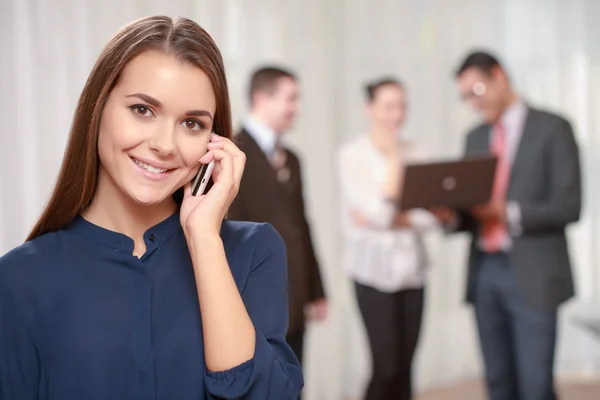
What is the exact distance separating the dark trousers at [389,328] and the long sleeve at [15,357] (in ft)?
8.34

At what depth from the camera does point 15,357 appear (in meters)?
0.99

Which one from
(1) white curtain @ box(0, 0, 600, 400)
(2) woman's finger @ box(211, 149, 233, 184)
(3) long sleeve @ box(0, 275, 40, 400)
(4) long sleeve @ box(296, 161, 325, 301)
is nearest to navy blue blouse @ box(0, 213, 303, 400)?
(3) long sleeve @ box(0, 275, 40, 400)

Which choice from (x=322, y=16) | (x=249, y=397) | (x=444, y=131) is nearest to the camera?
(x=249, y=397)

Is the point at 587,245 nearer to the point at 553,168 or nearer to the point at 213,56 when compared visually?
the point at 553,168

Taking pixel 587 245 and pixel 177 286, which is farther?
pixel 587 245

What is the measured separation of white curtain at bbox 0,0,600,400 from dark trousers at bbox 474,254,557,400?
3.56 ft

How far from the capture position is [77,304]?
1021 millimetres

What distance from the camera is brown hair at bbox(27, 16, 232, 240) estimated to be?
102 cm

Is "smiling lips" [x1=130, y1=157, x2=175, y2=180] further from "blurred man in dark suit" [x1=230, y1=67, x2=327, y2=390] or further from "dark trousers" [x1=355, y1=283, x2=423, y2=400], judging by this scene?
"dark trousers" [x1=355, y1=283, x2=423, y2=400]

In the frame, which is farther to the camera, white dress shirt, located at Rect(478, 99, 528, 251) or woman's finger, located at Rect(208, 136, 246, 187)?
white dress shirt, located at Rect(478, 99, 528, 251)

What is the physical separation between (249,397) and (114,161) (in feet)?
1.20

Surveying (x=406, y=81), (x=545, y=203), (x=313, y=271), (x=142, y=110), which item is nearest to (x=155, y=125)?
(x=142, y=110)

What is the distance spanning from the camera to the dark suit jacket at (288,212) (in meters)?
2.91

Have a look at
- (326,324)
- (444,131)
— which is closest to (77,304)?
(326,324)
